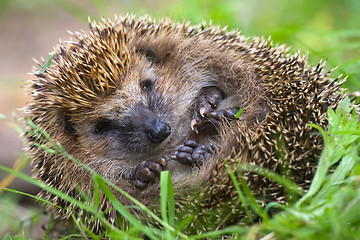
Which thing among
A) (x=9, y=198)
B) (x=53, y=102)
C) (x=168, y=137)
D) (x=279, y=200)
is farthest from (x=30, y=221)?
(x=279, y=200)

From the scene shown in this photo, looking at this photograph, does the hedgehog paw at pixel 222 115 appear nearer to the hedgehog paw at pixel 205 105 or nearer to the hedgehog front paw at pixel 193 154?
the hedgehog paw at pixel 205 105

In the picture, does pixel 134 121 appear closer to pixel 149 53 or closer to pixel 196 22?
pixel 149 53

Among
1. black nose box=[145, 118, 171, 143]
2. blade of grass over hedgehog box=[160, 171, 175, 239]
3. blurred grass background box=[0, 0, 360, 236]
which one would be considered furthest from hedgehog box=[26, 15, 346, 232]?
blurred grass background box=[0, 0, 360, 236]

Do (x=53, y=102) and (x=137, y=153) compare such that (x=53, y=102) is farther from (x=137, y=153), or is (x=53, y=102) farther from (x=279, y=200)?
(x=279, y=200)

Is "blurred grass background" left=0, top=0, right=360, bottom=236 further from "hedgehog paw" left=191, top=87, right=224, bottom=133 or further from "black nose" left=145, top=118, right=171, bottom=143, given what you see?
"black nose" left=145, top=118, right=171, bottom=143

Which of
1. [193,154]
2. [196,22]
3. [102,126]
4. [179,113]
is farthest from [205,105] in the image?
[196,22]

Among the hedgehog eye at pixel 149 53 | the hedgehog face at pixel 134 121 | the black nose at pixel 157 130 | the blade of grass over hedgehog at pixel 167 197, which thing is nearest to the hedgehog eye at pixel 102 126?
the hedgehog face at pixel 134 121
